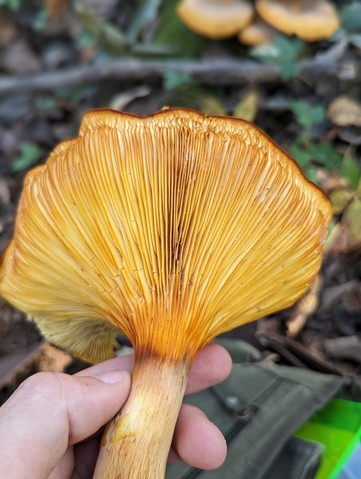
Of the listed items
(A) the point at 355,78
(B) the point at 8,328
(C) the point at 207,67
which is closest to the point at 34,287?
(B) the point at 8,328

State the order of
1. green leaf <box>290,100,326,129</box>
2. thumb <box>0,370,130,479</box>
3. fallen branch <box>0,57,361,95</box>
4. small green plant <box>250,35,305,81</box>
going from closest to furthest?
thumb <box>0,370,130,479</box> < green leaf <box>290,100,326,129</box> < small green plant <box>250,35,305,81</box> < fallen branch <box>0,57,361,95</box>

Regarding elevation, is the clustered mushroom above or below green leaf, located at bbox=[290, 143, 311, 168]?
above

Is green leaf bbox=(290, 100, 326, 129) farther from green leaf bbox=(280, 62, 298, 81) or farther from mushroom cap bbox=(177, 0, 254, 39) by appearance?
mushroom cap bbox=(177, 0, 254, 39)

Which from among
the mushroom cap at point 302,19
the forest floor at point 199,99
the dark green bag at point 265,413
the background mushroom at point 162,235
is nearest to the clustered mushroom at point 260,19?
the mushroom cap at point 302,19

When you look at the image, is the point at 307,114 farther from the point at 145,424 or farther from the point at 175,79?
the point at 145,424

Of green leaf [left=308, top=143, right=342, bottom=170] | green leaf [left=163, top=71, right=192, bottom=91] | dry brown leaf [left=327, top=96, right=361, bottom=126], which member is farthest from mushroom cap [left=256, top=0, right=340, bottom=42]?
green leaf [left=308, top=143, right=342, bottom=170]

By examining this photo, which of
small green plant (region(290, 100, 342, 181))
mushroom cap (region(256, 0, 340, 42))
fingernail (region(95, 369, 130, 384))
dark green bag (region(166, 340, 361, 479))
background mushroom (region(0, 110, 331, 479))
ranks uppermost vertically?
background mushroom (region(0, 110, 331, 479))
